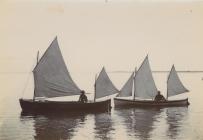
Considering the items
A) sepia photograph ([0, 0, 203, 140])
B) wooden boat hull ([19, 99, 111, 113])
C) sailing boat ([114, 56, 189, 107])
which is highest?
sepia photograph ([0, 0, 203, 140])

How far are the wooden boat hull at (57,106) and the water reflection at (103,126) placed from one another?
45cm

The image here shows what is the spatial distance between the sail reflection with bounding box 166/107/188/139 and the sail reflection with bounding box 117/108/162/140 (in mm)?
363

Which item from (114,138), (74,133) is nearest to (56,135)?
(74,133)

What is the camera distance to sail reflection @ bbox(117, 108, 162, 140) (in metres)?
9.27

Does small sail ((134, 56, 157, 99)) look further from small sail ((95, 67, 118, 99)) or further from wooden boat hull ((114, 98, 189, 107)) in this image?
small sail ((95, 67, 118, 99))

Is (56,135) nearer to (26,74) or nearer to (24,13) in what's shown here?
(26,74)

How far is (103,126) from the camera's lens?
405 inches

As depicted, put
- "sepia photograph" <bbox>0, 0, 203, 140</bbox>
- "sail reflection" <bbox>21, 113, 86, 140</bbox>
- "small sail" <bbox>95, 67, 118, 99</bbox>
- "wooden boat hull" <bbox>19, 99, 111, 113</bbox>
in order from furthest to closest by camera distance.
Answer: "small sail" <bbox>95, 67, 118, 99</bbox>, "wooden boat hull" <bbox>19, 99, 111, 113</bbox>, "sail reflection" <bbox>21, 113, 86, 140</bbox>, "sepia photograph" <bbox>0, 0, 203, 140</bbox>

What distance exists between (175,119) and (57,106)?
9.77ft

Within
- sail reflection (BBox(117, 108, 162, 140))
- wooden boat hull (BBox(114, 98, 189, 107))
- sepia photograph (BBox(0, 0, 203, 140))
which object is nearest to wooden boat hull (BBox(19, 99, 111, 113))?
sail reflection (BBox(117, 108, 162, 140))

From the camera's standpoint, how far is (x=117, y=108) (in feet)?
44.9

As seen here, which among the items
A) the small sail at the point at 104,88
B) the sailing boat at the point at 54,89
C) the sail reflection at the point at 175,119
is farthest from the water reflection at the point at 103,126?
the sail reflection at the point at 175,119

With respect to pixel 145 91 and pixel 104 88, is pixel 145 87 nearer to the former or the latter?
pixel 145 91

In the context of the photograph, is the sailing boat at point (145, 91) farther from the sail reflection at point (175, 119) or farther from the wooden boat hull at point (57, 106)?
the wooden boat hull at point (57, 106)
